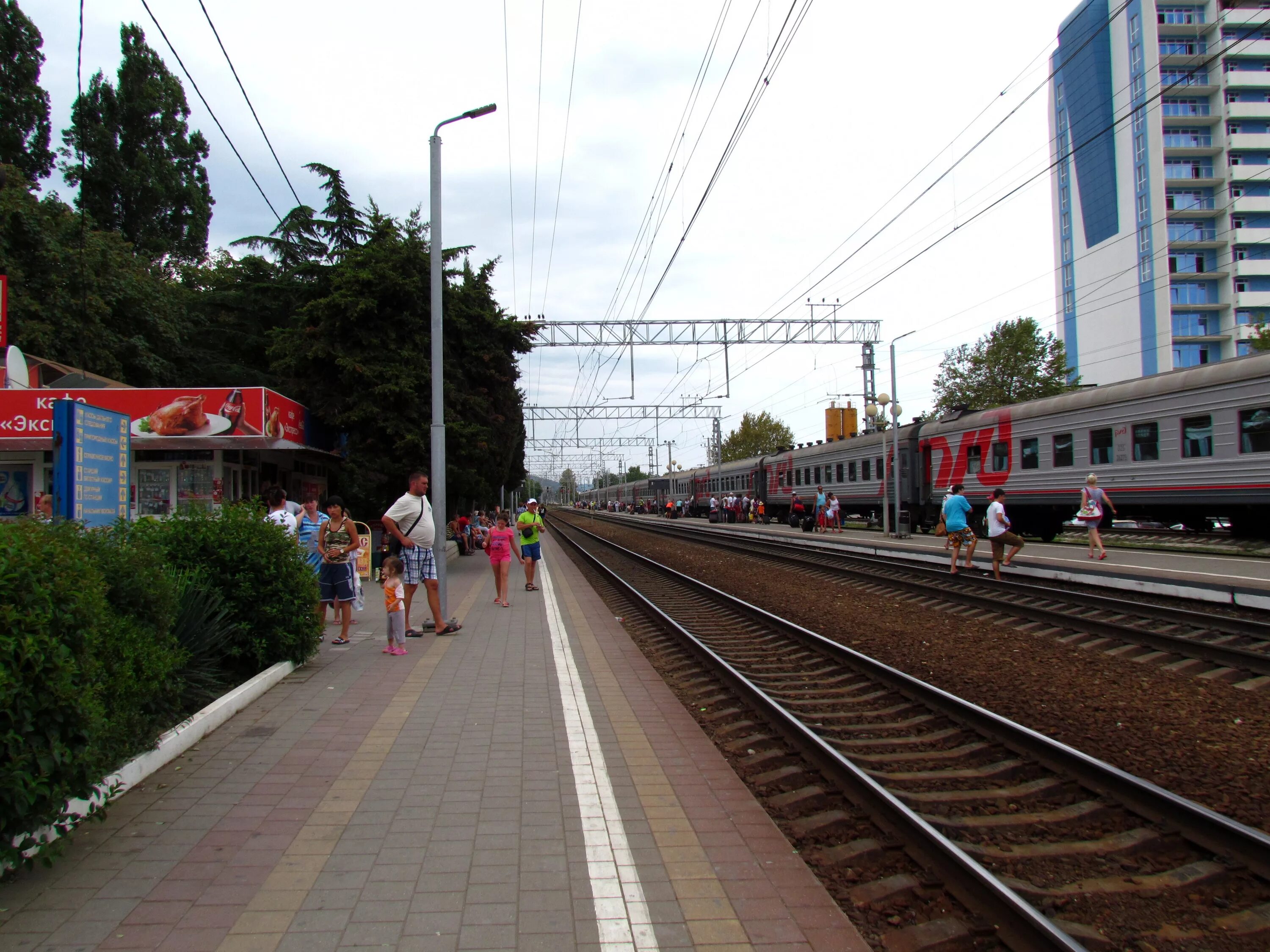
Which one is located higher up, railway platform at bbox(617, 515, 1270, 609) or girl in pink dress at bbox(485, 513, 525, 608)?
girl in pink dress at bbox(485, 513, 525, 608)

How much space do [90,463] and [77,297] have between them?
82.4 feet

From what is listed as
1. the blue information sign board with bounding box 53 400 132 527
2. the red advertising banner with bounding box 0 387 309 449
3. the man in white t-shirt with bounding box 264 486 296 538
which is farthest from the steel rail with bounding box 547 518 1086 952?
the red advertising banner with bounding box 0 387 309 449

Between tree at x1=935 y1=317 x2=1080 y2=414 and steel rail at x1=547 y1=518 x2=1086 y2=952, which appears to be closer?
steel rail at x1=547 y1=518 x2=1086 y2=952

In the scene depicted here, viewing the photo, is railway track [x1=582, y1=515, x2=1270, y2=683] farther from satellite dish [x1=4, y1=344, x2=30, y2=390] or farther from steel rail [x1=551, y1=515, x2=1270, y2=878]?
satellite dish [x1=4, y1=344, x2=30, y2=390]

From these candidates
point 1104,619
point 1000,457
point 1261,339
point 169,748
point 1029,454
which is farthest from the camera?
point 1261,339

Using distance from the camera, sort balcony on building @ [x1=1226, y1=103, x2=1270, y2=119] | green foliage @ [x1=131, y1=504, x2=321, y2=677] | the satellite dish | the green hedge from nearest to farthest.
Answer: the green hedge < green foliage @ [x1=131, y1=504, x2=321, y2=677] < the satellite dish < balcony on building @ [x1=1226, y1=103, x2=1270, y2=119]

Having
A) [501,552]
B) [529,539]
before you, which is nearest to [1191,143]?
[529,539]

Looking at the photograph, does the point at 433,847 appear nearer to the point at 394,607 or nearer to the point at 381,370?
the point at 394,607

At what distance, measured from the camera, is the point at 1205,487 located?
16109 millimetres

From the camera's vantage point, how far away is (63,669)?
345cm

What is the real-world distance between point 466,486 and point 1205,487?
16.2m

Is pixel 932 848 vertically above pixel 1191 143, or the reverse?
pixel 1191 143

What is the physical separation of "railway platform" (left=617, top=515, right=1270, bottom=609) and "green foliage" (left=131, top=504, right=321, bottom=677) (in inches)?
442

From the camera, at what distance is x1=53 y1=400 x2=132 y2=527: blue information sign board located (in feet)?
19.8
